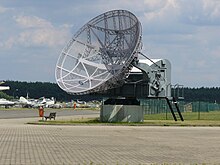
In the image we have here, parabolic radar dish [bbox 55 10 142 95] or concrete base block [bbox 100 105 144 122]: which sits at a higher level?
parabolic radar dish [bbox 55 10 142 95]

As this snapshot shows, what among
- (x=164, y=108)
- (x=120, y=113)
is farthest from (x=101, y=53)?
(x=164, y=108)

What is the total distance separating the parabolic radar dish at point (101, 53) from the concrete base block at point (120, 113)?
246 centimetres

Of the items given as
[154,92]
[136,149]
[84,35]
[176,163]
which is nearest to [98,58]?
[84,35]

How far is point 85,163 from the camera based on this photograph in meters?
18.0

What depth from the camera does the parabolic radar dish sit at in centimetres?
5169

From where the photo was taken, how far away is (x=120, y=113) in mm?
54156

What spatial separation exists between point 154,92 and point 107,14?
939 centimetres

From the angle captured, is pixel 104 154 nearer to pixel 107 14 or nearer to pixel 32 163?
pixel 32 163

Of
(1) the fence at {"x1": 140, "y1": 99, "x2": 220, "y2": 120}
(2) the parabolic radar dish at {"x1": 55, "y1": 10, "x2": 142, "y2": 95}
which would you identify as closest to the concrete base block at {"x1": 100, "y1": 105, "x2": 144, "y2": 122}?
(2) the parabolic radar dish at {"x1": 55, "y1": 10, "x2": 142, "y2": 95}

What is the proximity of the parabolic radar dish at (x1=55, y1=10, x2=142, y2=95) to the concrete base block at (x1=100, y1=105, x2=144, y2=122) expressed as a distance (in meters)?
2.46

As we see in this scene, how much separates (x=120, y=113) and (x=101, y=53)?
666 cm

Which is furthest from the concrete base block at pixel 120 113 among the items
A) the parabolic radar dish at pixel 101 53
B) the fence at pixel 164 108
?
the fence at pixel 164 108

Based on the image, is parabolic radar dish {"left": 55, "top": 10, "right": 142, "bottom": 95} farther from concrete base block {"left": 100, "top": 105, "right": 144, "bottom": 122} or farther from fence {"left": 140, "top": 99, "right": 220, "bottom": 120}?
fence {"left": 140, "top": 99, "right": 220, "bottom": 120}

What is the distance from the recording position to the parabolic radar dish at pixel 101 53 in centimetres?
5169
